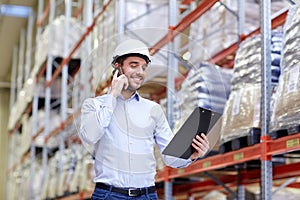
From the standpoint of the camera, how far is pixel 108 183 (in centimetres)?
302

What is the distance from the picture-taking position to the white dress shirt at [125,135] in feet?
9.40

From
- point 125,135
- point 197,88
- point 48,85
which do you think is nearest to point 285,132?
point 197,88

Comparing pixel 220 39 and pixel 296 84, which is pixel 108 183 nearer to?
pixel 296 84

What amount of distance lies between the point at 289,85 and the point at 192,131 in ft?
5.03

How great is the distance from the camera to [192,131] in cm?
280

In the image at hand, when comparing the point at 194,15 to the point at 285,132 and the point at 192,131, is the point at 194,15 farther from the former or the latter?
the point at 192,131

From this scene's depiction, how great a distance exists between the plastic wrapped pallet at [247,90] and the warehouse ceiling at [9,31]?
11.9 metres

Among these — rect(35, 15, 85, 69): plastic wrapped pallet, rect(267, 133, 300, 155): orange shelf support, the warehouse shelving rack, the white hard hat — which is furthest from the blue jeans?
rect(35, 15, 85, 69): plastic wrapped pallet

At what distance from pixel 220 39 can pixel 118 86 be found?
14.0 ft

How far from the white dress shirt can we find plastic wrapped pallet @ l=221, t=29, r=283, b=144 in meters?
1.85

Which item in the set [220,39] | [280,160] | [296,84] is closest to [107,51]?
[296,84]

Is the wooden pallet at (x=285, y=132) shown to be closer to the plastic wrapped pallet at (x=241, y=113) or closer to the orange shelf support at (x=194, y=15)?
the plastic wrapped pallet at (x=241, y=113)

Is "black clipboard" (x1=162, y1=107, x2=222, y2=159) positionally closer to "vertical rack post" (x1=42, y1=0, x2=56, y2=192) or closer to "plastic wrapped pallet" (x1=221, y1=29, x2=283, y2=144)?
"plastic wrapped pallet" (x1=221, y1=29, x2=283, y2=144)

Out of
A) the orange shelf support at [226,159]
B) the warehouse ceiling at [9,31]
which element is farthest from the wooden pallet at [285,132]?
the warehouse ceiling at [9,31]
